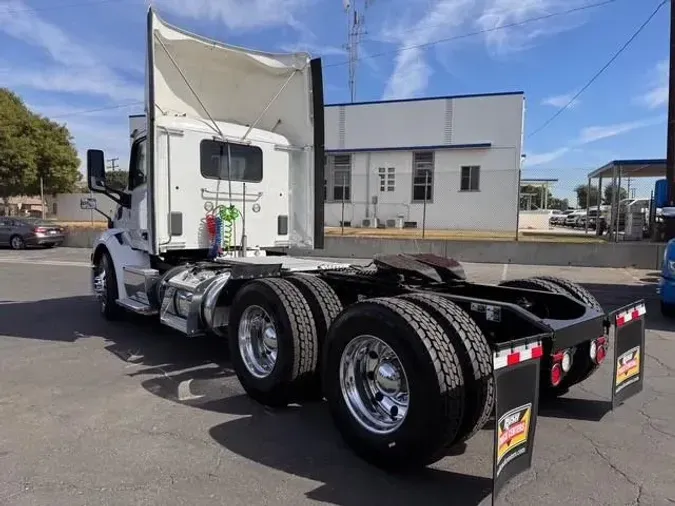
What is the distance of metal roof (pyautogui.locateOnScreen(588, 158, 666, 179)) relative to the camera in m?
21.4

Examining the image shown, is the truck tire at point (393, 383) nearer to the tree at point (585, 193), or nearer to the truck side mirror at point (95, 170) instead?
the truck side mirror at point (95, 170)

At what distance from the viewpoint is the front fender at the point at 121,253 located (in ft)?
24.0

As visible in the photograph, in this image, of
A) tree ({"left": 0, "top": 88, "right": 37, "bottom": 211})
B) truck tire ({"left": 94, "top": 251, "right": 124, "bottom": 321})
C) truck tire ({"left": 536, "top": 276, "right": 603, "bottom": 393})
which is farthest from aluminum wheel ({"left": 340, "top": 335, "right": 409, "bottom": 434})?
tree ({"left": 0, "top": 88, "right": 37, "bottom": 211})

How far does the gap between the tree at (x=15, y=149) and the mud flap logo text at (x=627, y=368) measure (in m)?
37.5

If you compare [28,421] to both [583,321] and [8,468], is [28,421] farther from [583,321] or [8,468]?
[583,321]

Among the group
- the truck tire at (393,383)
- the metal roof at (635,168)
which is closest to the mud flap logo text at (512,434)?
the truck tire at (393,383)

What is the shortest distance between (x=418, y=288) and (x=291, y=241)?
3.56 metres

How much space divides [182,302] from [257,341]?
1.38 meters

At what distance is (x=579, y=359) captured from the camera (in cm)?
436

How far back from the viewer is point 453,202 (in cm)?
2648

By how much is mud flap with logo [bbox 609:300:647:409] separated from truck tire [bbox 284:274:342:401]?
206 centimetres

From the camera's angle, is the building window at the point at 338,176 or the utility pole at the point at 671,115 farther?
the building window at the point at 338,176

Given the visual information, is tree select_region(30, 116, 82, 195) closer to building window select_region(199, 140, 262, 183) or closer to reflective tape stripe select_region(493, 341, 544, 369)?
building window select_region(199, 140, 262, 183)

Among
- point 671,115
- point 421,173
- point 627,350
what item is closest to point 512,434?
point 627,350
